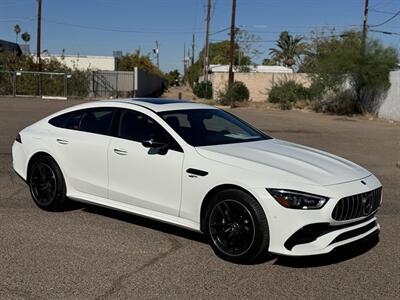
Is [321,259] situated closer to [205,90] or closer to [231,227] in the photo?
[231,227]

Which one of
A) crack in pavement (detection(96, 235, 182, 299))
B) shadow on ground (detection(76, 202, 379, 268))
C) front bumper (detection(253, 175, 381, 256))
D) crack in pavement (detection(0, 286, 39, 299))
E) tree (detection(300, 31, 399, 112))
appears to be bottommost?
crack in pavement (detection(0, 286, 39, 299))

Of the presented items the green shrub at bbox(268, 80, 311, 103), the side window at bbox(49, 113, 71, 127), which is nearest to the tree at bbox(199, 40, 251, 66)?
the green shrub at bbox(268, 80, 311, 103)

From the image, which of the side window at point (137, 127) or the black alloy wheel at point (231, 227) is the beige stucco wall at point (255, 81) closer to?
the side window at point (137, 127)

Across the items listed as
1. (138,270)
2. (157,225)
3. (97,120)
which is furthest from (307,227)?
(97,120)

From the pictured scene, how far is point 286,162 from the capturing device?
5.33 m

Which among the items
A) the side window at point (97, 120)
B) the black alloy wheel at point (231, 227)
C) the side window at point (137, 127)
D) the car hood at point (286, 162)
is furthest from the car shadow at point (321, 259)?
the side window at point (97, 120)

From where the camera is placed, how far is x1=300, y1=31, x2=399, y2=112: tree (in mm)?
30141

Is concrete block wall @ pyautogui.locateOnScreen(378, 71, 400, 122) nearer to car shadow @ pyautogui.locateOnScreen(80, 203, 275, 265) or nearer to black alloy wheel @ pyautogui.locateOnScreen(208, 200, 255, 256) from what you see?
car shadow @ pyautogui.locateOnScreen(80, 203, 275, 265)

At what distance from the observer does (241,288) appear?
4602 mm

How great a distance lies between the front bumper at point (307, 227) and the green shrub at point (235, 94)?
112ft

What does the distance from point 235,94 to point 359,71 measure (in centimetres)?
1361

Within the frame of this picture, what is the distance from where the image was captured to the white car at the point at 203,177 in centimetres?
488

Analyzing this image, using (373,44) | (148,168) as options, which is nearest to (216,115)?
(148,168)

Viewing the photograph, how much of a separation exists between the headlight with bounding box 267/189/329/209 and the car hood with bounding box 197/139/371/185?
0.14m
